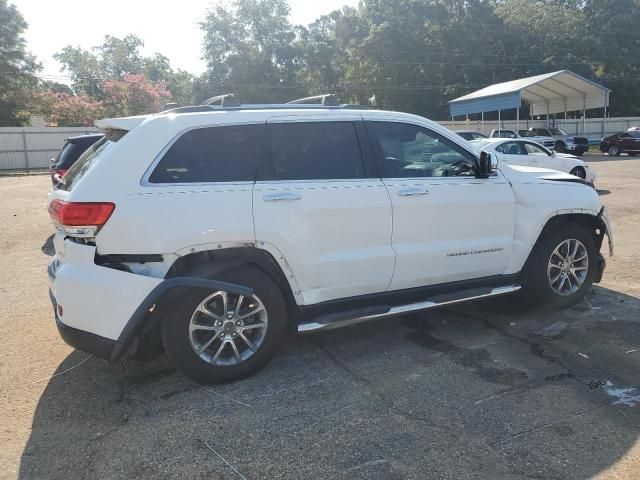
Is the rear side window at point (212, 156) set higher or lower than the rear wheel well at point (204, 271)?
higher

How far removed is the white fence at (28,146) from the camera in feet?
97.9

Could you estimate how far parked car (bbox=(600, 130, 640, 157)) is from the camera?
29.5 metres

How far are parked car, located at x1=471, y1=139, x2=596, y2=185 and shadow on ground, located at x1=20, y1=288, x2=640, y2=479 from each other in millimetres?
10367

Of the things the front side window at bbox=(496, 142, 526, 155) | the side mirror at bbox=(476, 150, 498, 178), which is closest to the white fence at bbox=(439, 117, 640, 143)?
the front side window at bbox=(496, 142, 526, 155)

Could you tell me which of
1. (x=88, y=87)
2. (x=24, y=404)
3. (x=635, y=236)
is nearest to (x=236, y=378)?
(x=24, y=404)

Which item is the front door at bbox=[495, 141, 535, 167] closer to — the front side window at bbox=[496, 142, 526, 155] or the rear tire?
the front side window at bbox=[496, 142, 526, 155]

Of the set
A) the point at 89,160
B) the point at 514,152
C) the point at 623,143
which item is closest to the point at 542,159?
the point at 514,152

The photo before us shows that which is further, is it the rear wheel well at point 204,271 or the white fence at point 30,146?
the white fence at point 30,146

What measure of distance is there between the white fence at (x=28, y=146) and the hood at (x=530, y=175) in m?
29.8

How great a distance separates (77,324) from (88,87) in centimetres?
6155

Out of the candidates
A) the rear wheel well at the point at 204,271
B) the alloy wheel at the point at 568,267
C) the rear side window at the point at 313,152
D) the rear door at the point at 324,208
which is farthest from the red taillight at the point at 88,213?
the alloy wheel at the point at 568,267

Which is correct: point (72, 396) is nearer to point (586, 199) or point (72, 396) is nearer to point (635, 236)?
point (586, 199)

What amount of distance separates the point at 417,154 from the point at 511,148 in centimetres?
1106

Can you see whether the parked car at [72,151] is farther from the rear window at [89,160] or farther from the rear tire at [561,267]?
the rear tire at [561,267]
